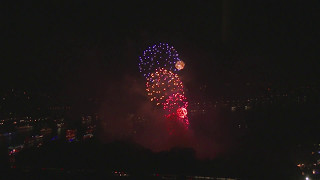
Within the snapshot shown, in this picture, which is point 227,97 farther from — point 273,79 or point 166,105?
point 166,105

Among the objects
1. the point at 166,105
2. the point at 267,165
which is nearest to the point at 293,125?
the point at 267,165

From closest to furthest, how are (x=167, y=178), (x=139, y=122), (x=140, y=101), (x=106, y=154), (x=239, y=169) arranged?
1. (x=167, y=178)
2. (x=239, y=169)
3. (x=106, y=154)
4. (x=139, y=122)
5. (x=140, y=101)

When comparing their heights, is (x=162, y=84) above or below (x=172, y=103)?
above

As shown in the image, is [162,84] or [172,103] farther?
[172,103]

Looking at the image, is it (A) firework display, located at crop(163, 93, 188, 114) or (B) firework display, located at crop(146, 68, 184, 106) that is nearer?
(B) firework display, located at crop(146, 68, 184, 106)

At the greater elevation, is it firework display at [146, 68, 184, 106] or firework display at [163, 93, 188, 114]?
firework display at [146, 68, 184, 106]

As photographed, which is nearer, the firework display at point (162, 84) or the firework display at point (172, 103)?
the firework display at point (162, 84)

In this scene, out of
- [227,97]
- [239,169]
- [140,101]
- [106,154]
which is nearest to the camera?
[239,169]

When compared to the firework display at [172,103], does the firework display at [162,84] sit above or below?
above
